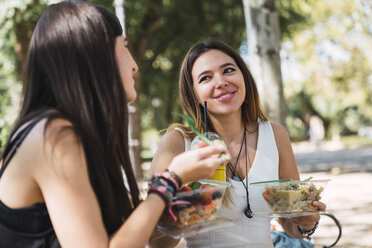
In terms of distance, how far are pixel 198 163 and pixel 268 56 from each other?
13.3 ft

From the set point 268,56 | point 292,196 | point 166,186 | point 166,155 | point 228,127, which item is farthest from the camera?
point 268,56

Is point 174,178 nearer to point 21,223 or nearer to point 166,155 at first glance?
point 21,223

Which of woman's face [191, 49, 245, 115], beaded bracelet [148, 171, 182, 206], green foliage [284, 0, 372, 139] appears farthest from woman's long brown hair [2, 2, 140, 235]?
green foliage [284, 0, 372, 139]

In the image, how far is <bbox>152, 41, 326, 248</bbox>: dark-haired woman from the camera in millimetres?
2213

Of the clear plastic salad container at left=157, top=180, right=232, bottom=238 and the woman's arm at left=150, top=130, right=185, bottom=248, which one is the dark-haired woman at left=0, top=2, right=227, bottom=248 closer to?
the clear plastic salad container at left=157, top=180, right=232, bottom=238

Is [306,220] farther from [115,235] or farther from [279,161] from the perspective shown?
[115,235]

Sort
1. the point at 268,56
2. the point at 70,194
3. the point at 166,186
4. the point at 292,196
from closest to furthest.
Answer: the point at 70,194 < the point at 166,186 < the point at 292,196 < the point at 268,56

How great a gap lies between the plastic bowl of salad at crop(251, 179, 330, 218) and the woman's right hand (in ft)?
2.16

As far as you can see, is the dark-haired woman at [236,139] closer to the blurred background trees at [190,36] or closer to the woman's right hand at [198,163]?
the woman's right hand at [198,163]

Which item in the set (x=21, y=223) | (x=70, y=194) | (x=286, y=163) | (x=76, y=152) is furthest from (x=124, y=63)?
(x=286, y=163)

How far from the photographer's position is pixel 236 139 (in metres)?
2.51

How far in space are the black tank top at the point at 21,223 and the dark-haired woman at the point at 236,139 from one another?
0.83m

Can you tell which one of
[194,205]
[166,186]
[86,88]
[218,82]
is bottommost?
[194,205]

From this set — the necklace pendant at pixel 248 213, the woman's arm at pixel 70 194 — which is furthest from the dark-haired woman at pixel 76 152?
the necklace pendant at pixel 248 213
